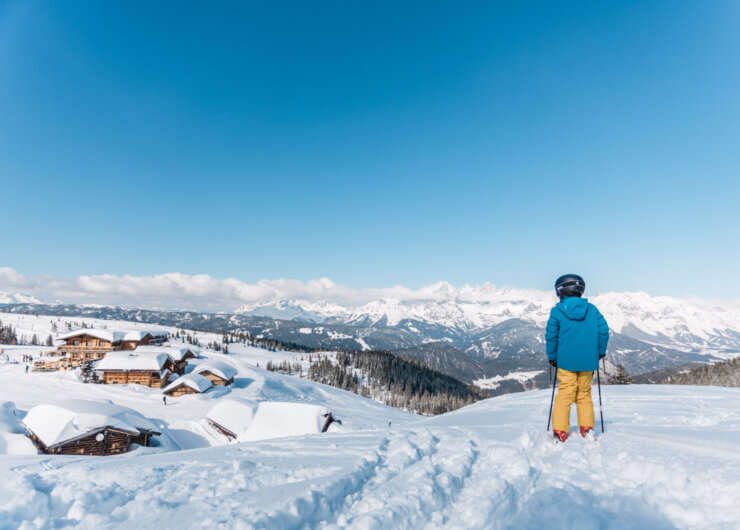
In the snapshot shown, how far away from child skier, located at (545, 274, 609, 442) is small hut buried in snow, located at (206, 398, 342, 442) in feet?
105

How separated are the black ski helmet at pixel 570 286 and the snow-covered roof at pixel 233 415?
39505 millimetres

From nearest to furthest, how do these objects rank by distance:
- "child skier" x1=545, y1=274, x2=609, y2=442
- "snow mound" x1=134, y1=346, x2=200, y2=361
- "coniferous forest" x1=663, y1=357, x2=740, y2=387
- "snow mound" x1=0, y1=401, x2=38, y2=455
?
"child skier" x1=545, y1=274, x2=609, y2=442
"snow mound" x1=0, y1=401, x2=38, y2=455
"snow mound" x1=134, y1=346, x2=200, y2=361
"coniferous forest" x1=663, y1=357, x2=740, y2=387

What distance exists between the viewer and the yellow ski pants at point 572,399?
6070 mm

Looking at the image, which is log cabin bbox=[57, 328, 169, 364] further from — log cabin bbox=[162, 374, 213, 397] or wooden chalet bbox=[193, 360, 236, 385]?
log cabin bbox=[162, 374, 213, 397]

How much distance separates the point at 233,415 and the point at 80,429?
51.4 ft

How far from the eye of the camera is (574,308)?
648 cm

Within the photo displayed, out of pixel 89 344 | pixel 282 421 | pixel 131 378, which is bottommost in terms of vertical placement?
pixel 131 378

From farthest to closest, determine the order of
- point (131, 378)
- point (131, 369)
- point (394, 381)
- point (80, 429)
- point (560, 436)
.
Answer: point (394, 381)
point (131, 378)
point (131, 369)
point (80, 429)
point (560, 436)

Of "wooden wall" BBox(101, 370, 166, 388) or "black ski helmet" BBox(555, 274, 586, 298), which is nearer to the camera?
"black ski helmet" BBox(555, 274, 586, 298)

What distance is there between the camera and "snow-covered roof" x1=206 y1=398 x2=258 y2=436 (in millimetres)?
37438

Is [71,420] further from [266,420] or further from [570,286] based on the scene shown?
[570,286]

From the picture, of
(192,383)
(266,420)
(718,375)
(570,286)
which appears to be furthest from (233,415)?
(718,375)

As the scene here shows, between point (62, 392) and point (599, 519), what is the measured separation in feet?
191

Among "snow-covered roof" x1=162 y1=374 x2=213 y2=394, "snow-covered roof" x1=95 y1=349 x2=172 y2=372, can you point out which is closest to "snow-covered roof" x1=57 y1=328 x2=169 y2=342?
"snow-covered roof" x1=95 y1=349 x2=172 y2=372
